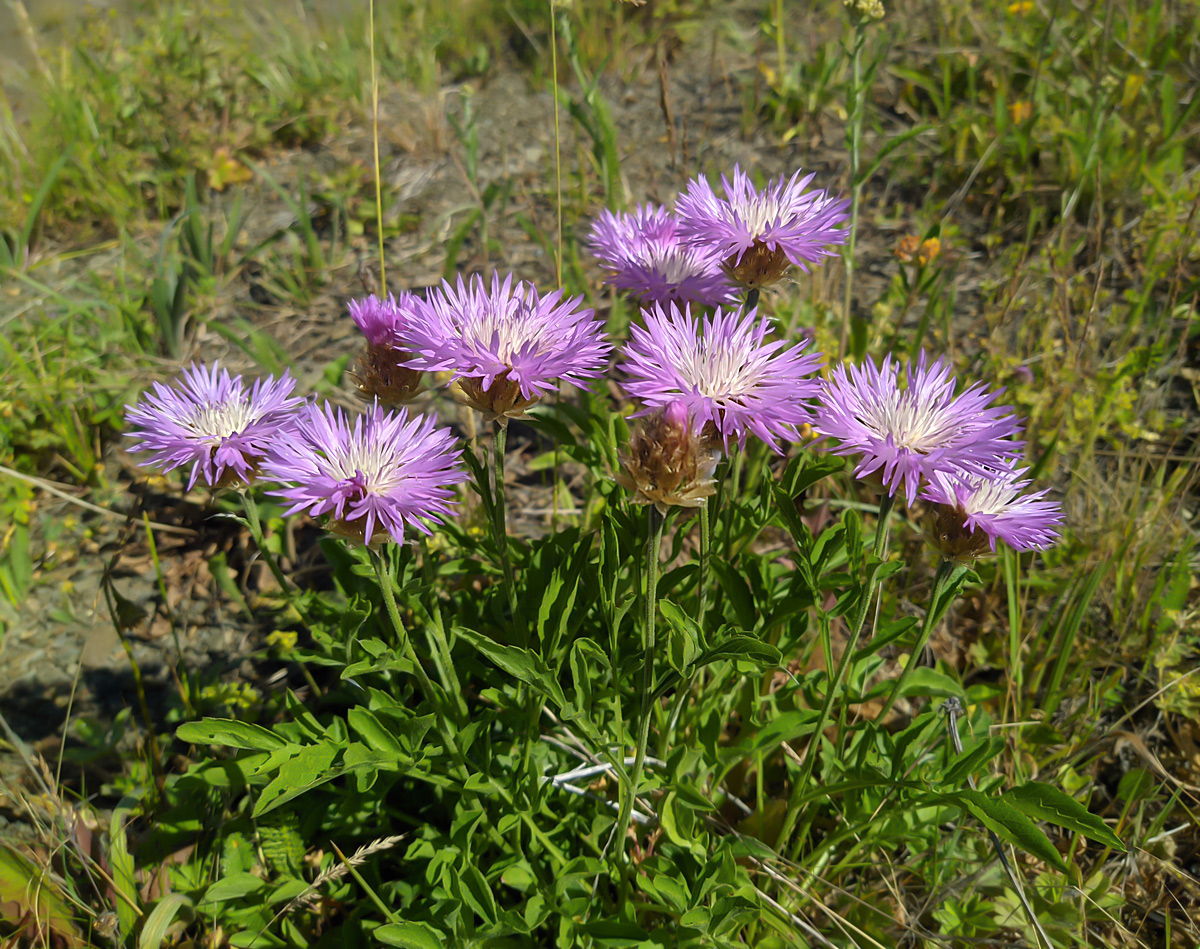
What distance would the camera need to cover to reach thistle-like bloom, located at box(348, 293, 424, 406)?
168cm

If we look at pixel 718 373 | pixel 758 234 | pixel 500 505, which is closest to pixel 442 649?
pixel 500 505

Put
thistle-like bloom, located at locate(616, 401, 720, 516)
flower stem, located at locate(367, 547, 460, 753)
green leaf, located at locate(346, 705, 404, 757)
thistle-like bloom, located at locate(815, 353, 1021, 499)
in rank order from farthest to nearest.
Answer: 1. green leaf, located at locate(346, 705, 404, 757)
2. flower stem, located at locate(367, 547, 460, 753)
3. thistle-like bloom, located at locate(815, 353, 1021, 499)
4. thistle-like bloom, located at locate(616, 401, 720, 516)

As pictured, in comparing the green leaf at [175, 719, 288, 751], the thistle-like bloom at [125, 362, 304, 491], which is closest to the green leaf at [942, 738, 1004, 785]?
the green leaf at [175, 719, 288, 751]

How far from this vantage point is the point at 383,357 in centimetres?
170

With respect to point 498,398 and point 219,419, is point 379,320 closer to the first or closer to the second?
point 498,398

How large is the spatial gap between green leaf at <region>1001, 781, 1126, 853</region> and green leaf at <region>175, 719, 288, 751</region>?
140 centimetres

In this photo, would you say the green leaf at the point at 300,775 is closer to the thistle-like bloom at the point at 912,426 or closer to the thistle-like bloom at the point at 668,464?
the thistle-like bloom at the point at 668,464

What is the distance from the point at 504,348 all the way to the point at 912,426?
79cm

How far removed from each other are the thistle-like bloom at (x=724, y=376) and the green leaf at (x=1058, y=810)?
0.77 metres

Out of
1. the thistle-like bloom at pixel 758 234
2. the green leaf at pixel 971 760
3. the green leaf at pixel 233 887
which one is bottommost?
the green leaf at pixel 233 887

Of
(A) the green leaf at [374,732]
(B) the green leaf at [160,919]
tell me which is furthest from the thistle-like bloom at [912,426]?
(B) the green leaf at [160,919]

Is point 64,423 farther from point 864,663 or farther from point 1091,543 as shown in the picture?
point 1091,543

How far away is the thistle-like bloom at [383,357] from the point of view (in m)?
1.68

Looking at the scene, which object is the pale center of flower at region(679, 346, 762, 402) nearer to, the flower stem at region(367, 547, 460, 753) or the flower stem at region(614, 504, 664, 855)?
the flower stem at region(614, 504, 664, 855)
